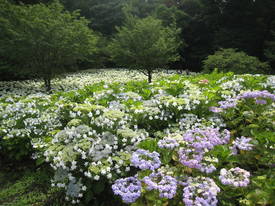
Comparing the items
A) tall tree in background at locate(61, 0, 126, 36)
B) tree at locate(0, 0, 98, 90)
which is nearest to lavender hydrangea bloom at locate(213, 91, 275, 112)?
tree at locate(0, 0, 98, 90)

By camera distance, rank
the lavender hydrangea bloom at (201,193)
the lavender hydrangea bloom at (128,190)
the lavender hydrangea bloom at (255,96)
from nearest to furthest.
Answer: the lavender hydrangea bloom at (201,193), the lavender hydrangea bloom at (128,190), the lavender hydrangea bloom at (255,96)

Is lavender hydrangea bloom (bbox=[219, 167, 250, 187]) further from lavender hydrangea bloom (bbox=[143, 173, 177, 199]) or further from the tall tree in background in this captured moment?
the tall tree in background

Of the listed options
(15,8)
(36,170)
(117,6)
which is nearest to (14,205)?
(36,170)

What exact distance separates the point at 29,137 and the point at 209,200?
159 inches

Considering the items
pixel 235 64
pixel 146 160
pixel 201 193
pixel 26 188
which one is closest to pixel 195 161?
pixel 201 193

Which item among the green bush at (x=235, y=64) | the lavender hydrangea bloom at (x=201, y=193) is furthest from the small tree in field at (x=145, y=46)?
the lavender hydrangea bloom at (x=201, y=193)

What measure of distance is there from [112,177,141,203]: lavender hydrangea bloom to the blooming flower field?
1cm

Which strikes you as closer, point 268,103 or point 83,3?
point 268,103

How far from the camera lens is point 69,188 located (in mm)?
3410

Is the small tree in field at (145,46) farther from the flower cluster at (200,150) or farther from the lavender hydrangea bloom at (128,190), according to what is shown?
the lavender hydrangea bloom at (128,190)

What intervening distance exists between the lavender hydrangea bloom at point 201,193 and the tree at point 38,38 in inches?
475

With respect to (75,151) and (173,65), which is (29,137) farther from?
(173,65)

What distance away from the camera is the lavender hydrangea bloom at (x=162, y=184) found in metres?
2.49

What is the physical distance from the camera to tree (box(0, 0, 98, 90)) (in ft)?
41.5
